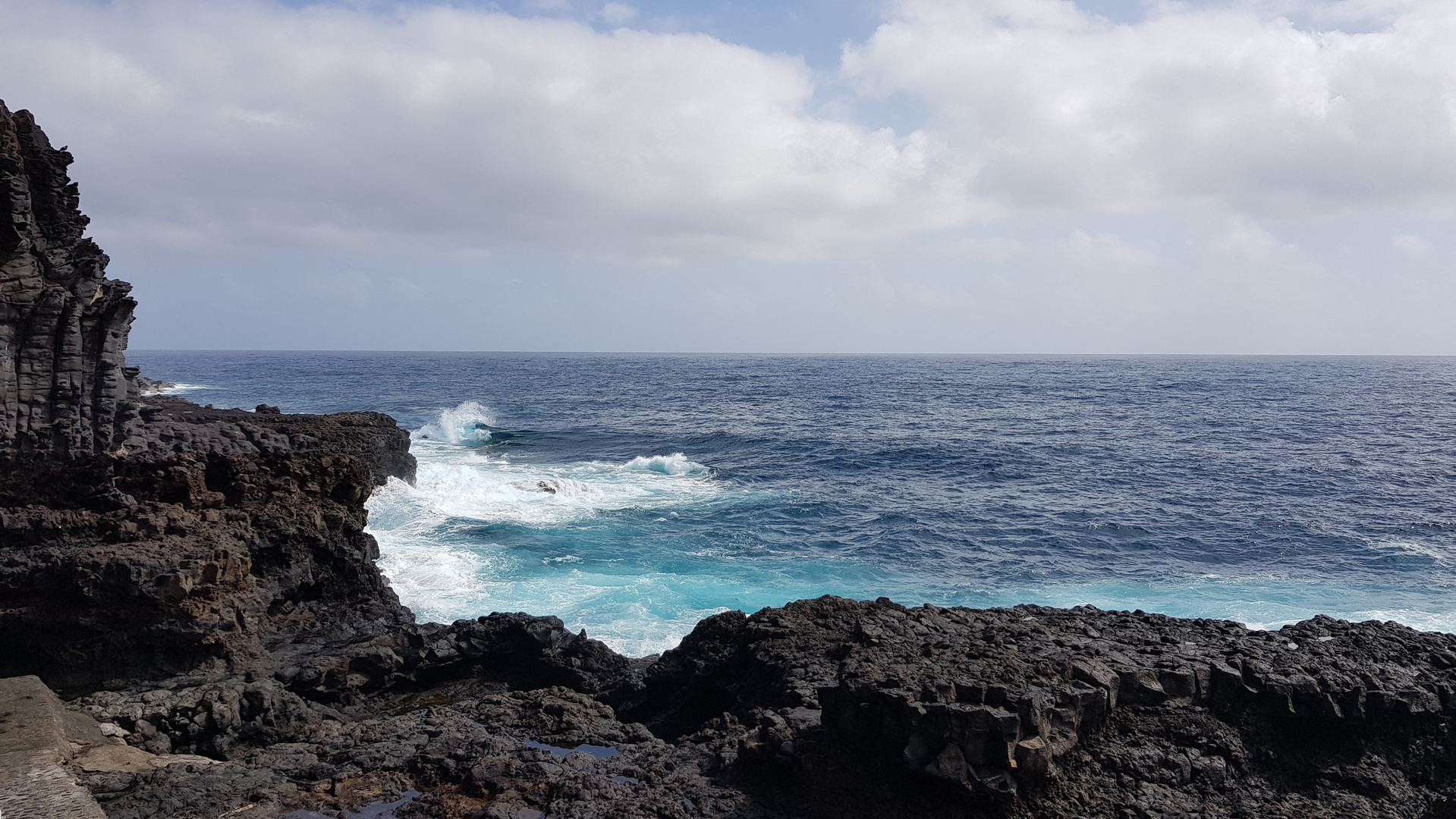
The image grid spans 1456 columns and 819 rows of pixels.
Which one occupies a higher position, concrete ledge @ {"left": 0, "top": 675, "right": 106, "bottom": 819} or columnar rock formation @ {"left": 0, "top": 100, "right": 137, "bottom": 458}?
columnar rock formation @ {"left": 0, "top": 100, "right": 137, "bottom": 458}

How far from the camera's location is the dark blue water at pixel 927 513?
62.5 feet

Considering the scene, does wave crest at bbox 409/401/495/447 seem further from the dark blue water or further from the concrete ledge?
the concrete ledge

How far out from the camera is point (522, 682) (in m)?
12.1

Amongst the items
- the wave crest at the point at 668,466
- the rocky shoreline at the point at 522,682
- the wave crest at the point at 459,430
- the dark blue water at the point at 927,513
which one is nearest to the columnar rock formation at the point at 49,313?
the rocky shoreline at the point at 522,682

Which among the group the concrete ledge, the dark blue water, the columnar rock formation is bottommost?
the dark blue water

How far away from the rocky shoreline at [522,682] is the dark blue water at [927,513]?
14.6 ft

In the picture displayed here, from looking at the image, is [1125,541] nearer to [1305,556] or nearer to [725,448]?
[1305,556]

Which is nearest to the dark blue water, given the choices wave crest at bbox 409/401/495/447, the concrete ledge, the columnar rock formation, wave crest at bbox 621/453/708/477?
wave crest at bbox 621/453/708/477

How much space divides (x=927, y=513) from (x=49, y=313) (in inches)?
895

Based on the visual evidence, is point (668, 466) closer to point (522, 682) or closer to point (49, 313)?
point (522, 682)

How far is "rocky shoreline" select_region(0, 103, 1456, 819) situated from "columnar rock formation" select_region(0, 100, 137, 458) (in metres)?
0.04

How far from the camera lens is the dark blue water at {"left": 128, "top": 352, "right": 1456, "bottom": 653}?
62.5 feet

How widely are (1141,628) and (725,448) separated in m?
30.9

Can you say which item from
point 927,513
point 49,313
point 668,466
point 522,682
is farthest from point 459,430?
point 522,682
